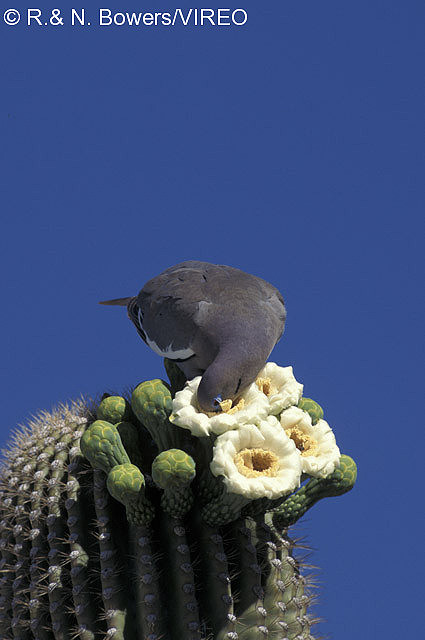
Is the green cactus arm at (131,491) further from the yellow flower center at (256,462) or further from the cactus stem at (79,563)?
the yellow flower center at (256,462)

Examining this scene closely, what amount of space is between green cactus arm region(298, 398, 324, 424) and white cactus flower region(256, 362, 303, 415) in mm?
203

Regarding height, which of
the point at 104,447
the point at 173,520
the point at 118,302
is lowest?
the point at 173,520

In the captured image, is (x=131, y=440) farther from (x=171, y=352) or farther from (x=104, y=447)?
(x=171, y=352)

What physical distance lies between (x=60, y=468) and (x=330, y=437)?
45.6 inches

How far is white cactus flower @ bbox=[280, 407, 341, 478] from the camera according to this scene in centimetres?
320

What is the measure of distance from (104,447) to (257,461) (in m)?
0.59

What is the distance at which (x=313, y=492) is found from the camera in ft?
11.4

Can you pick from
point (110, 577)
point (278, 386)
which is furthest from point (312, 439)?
point (110, 577)

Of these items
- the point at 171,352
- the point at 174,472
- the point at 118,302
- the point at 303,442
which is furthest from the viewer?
the point at 118,302

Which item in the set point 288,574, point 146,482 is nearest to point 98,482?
point 146,482

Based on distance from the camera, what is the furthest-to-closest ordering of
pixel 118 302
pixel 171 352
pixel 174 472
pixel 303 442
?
pixel 118 302 → pixel 171 352 → pixel 303 442 → pixel 174 472

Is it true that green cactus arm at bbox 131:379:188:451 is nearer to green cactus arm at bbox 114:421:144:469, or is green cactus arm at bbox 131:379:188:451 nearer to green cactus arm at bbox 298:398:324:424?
green cactus arm at bbox 114:421:144:469

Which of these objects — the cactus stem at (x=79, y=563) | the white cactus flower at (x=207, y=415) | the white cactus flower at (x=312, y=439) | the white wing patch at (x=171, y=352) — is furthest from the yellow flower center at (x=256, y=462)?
the cactus stem at (x=79, y=563)

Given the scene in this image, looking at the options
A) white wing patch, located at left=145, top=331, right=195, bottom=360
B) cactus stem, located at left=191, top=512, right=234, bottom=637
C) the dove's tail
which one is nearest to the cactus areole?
cactus stem, located at left=191, top=512, right=234, bottom=637
